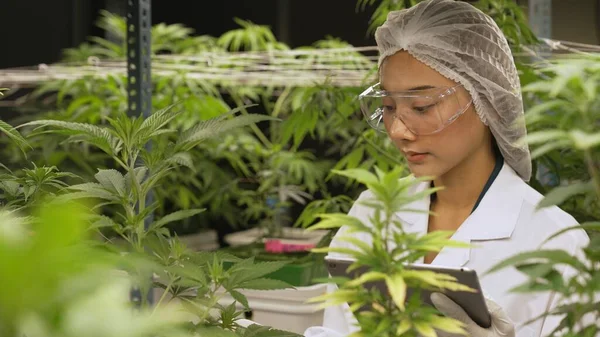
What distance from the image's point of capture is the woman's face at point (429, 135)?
1549 millimetres

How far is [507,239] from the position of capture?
61.7 inches

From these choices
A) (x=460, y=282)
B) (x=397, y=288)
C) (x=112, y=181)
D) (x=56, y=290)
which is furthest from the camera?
(x=112, y=181)

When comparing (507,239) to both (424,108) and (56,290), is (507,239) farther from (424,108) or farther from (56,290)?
(56,290)

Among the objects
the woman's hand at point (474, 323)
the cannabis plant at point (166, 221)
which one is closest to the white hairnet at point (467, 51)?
the woman's hand at point (474, 323)

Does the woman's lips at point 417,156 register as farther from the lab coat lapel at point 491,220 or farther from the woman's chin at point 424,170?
the lab coat lapel at point 491,220

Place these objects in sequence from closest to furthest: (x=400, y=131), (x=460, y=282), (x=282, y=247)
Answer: (x=460, y=282)
(x=400, y=131)
(x=282, y=247)

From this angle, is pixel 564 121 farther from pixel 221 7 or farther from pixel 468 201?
pixel 221 7

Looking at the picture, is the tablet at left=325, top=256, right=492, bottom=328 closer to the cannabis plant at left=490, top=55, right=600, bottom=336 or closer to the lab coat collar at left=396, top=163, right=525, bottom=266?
the cannabis plant at left=490, top=55, right=600, bottom=336

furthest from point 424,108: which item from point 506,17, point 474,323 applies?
point 506,17

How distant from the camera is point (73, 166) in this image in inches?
115

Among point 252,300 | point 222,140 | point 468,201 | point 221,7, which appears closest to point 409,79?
point 468,201

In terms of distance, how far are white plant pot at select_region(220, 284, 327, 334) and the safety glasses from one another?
27.1 inches

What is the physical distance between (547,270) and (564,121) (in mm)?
127

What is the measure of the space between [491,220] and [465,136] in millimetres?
159
